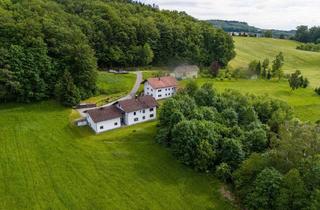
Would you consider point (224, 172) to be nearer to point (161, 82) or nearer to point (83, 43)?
point (161, 82)

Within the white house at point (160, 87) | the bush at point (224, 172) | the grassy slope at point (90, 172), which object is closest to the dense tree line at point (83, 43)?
the grassy slope at point (90, 172)

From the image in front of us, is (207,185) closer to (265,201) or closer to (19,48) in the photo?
(265,201)

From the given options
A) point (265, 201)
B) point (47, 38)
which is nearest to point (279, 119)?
point (265, 201)

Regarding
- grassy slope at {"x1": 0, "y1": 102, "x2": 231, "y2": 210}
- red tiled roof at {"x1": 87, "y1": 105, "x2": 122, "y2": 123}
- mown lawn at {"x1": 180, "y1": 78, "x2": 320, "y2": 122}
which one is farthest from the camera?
mown lawn at {"x1": 180, "y1": 78, "x2": 320, "y2": 122}

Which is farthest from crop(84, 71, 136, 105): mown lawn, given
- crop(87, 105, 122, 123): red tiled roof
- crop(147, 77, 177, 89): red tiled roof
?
crop(87, 105, 122, 123): red tiled roof

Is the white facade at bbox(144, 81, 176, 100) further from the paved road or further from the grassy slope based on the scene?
the grassy slope

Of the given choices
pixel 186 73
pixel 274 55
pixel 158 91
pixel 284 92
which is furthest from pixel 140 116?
pixel 274 55
